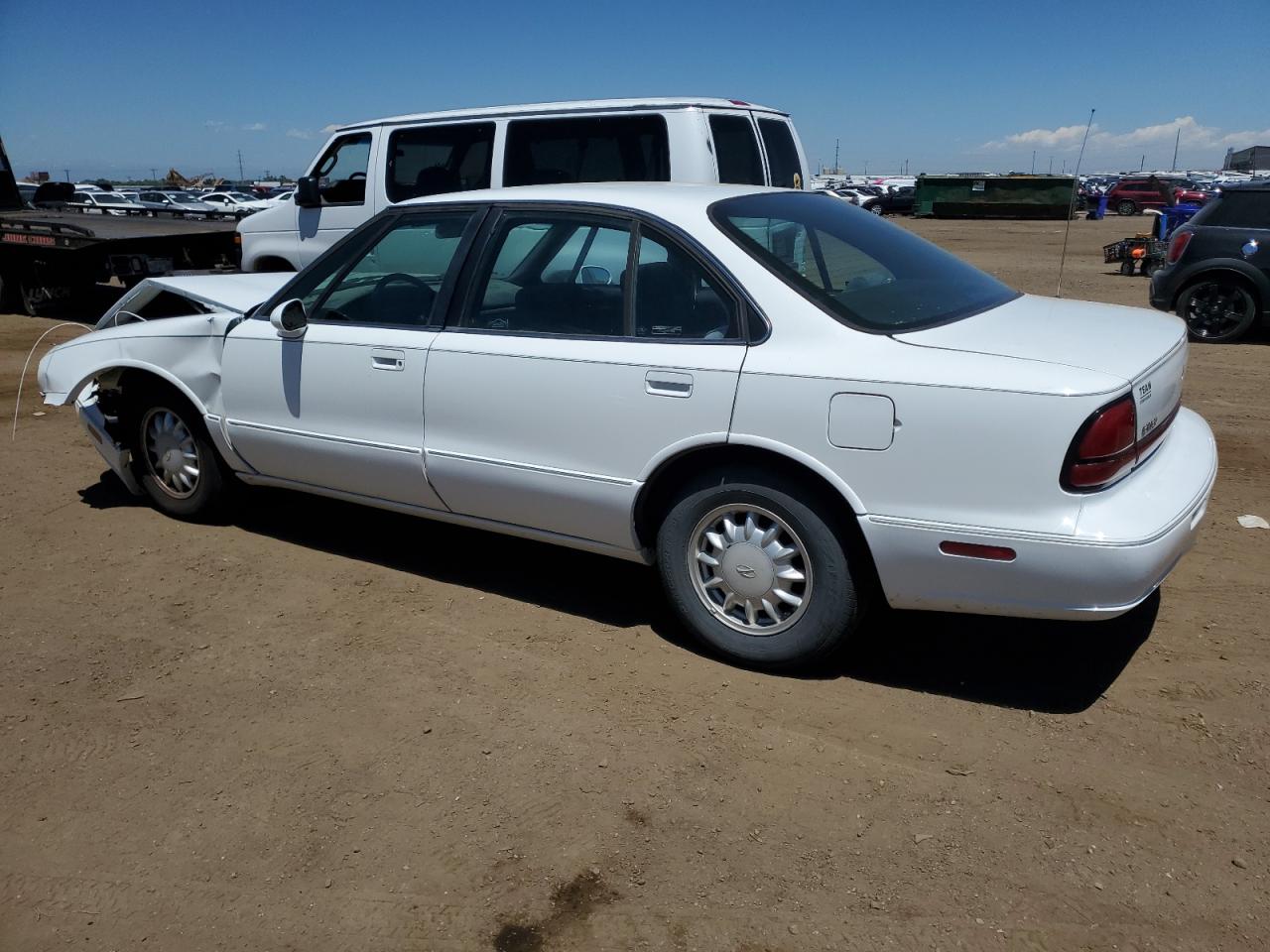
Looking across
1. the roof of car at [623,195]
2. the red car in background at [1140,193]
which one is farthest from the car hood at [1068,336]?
the red car in background at [1140,193]

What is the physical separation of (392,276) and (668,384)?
1.55 meters

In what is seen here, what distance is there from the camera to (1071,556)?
9.98ft

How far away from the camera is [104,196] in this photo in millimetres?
30172

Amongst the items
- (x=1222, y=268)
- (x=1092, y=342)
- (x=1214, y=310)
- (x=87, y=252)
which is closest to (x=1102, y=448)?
(x=1092, y=342)

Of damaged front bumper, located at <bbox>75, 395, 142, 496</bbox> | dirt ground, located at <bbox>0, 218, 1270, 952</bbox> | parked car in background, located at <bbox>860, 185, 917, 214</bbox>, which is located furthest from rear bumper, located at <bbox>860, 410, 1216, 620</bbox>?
parked car in background, located at <bbox>860, 185, 917, 214</bbox>

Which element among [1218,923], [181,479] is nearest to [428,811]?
[1218,923]

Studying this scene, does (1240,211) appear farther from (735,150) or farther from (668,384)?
(668,384)

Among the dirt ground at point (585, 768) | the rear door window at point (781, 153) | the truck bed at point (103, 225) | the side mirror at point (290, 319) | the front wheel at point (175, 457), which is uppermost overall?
the rear door window at point (781, 153)

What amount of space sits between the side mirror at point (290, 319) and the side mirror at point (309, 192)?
5.29 metres

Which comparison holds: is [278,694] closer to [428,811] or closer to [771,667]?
[428,811]

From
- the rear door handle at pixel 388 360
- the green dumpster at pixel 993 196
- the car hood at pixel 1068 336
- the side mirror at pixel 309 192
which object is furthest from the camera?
the green dumpster at pixel 993 196

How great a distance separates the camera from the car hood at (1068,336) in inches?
127

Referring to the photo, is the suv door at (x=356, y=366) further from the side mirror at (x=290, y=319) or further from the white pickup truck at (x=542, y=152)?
the white pickup truck at (x=542, y=152)

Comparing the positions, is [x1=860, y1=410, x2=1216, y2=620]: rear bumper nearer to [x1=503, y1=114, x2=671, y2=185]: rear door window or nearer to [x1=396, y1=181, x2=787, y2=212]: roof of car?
[x1=396, y1=181, x2=787, y2=212]: roof of car
